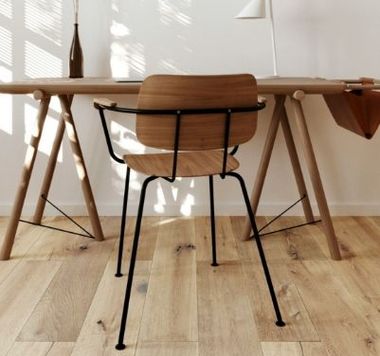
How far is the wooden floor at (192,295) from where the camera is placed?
1.57 meters

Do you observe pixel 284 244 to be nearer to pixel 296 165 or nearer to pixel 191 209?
pixel 296 165

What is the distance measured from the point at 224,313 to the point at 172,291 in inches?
9.6

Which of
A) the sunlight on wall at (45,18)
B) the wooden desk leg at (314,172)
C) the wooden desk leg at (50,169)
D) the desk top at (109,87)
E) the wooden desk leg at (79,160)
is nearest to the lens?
the desk top at (109,87)

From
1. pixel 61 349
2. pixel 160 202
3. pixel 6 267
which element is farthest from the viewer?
pixel 160 202

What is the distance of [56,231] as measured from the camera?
2.58 metres

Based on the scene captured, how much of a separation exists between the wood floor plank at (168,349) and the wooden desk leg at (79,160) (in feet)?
3.15

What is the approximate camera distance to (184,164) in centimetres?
188

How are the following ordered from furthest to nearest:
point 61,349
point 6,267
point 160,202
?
point 160,202, point 6,267, point 61,349

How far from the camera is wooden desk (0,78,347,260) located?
2070mm

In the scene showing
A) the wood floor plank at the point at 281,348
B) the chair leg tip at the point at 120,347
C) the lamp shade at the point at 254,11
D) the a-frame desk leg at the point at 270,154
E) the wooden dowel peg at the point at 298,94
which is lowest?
the chair leg tip at the point at 120,347

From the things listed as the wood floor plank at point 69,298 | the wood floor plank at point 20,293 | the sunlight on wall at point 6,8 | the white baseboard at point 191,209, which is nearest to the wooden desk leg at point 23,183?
the wood floor plank at point 20,293

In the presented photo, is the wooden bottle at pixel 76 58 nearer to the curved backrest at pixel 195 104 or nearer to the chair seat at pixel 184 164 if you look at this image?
the chair seat at pixel 184 164

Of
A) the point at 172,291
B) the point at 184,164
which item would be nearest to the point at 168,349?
the point at 172,291

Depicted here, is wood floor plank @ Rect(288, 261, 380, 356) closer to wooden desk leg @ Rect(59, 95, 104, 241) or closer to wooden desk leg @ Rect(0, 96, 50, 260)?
wooden desk leg @ Rect(59, 95, 104, 241)
